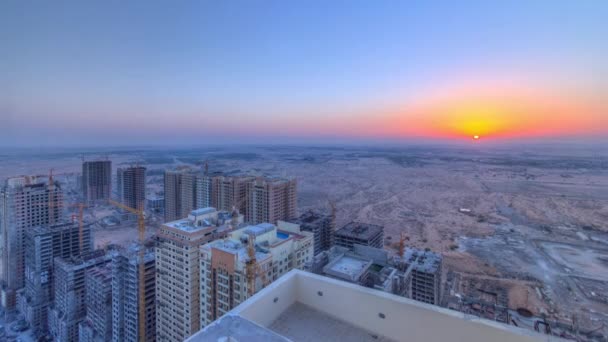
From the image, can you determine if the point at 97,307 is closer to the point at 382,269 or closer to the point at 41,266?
the point at 41,266

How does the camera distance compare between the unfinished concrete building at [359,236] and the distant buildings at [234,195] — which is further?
the distant buildings at [234,195]

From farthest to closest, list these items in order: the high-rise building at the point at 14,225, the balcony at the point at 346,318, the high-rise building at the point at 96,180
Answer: the high-rise building at the point at 96,180
the high-rise building at the point at 14,225
the balcony at the point at 346,318

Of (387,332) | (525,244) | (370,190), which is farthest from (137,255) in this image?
(370,190)

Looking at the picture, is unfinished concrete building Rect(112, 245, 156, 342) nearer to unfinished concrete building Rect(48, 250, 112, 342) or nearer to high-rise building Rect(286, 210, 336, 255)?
unfinished concrete building Rect(48, 250, 112, 342)

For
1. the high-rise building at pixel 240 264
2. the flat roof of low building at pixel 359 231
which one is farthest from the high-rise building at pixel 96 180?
the high-rise building at pixel 240 264

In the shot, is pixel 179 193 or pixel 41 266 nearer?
pixel 41 266

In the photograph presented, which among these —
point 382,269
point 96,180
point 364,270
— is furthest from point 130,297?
point 96,180

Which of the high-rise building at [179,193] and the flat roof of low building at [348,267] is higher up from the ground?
the flat roof of low building at [348,267]

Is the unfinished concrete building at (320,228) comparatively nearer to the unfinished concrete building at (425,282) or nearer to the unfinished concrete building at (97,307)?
the unfinished concrete building at (425,282)

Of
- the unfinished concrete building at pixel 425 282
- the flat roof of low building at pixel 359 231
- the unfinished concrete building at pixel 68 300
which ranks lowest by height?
the unfinished concrete building at pixel 68 300
